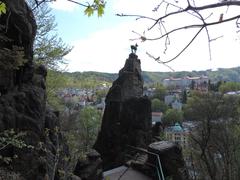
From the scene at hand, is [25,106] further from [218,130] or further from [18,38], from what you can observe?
[218,130]

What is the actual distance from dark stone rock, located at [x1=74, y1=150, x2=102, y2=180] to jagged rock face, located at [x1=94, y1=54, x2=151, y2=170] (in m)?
5.63

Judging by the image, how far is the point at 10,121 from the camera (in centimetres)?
1001

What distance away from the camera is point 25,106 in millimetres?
10734

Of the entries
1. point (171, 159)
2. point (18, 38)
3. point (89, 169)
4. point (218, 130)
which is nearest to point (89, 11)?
point (18, 38)

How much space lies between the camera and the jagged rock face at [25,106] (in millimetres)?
9922

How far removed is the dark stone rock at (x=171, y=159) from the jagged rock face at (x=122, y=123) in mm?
3117

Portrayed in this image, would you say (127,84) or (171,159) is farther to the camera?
(127,84)

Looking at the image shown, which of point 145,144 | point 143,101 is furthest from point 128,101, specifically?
point 145,144

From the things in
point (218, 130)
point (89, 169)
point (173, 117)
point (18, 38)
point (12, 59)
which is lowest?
point (173, 117)

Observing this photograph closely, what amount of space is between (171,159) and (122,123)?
4383 mm

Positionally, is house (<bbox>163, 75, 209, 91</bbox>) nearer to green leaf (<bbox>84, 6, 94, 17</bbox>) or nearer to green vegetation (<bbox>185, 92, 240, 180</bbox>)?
green vegetation (<bbox>185, 92, 240, 180</bbox>)

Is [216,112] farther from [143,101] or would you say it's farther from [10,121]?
[10,121]

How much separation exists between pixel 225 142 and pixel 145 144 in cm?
418

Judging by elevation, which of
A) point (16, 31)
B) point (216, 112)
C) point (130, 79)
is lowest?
point (216, 112)
